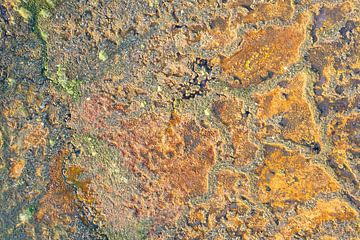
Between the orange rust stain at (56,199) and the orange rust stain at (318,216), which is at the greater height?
the orange rust stain at (318,216)

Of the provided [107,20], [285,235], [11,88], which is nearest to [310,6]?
[107,20]

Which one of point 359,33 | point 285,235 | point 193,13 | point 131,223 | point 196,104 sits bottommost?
point 131,223

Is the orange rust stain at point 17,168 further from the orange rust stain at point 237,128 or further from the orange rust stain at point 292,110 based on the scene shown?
the orange rust stain at point 292,110

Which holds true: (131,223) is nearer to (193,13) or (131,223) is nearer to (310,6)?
(193,13)

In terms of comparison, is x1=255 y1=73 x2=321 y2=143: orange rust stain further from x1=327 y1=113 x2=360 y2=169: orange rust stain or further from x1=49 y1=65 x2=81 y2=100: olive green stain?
x1=49 y1=65 x2=81 y2=100: olive green stain

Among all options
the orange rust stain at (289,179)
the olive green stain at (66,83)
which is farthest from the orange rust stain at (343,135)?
the olive green stain at (66,83)

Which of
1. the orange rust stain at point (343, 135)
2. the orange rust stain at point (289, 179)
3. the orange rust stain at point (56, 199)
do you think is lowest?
the orange rust stain at point (56, 199)

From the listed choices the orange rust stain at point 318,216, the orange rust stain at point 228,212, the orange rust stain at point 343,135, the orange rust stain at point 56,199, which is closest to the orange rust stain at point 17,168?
the orange rust stain at point 56,199
